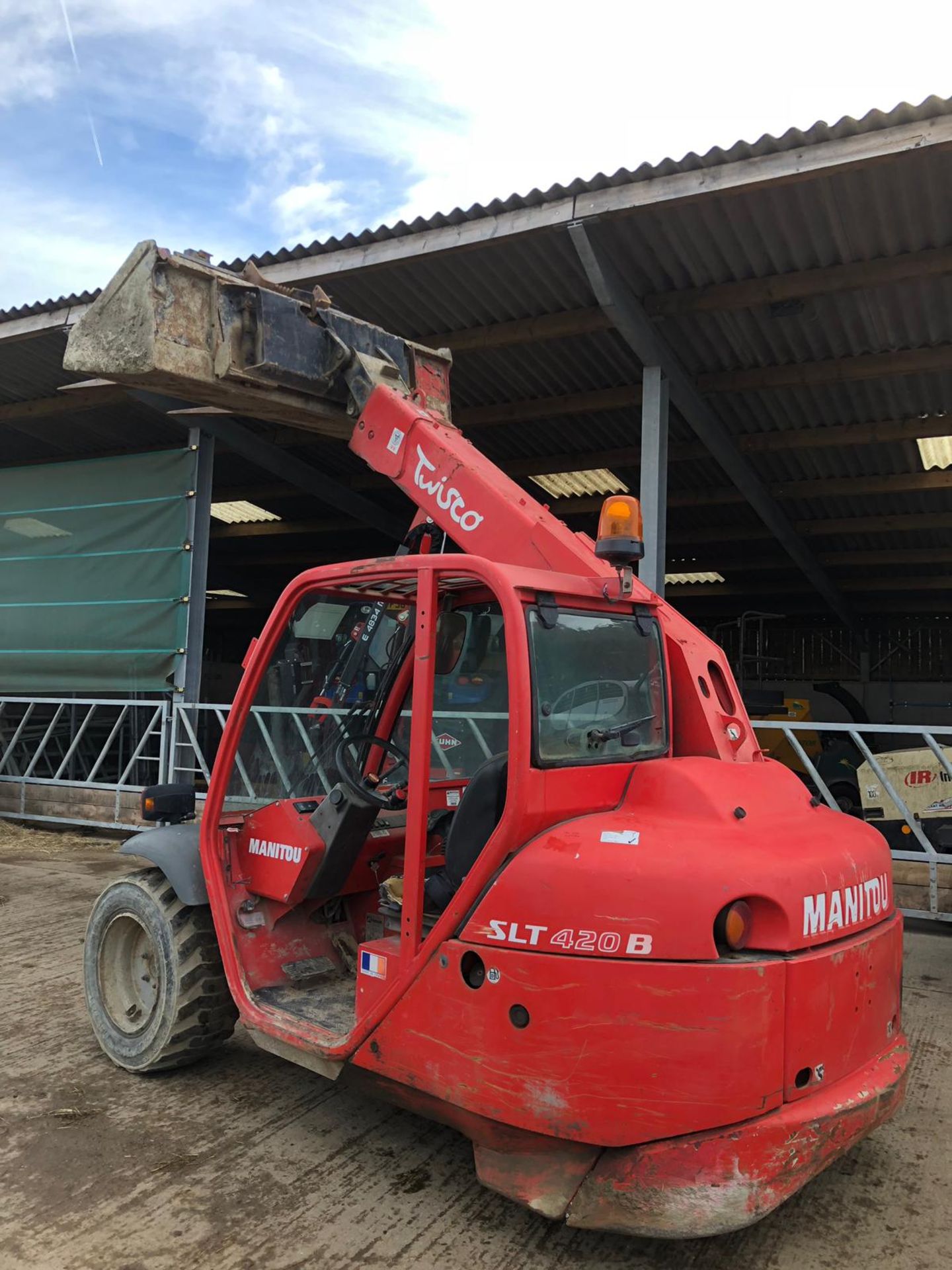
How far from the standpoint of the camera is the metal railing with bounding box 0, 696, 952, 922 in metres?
4.03

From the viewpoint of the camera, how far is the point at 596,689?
325 centimetres

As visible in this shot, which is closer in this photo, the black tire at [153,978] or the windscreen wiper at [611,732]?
the windscreen wiper at [611,732]

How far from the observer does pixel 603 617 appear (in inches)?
133

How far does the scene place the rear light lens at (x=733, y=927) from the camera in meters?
2.63

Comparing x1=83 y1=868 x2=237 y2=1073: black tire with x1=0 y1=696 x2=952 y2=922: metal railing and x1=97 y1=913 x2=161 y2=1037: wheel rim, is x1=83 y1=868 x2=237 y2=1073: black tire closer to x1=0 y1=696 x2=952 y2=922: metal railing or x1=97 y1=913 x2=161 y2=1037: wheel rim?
x1=97 y1=913 x2=161 y2=1037: wheel rim

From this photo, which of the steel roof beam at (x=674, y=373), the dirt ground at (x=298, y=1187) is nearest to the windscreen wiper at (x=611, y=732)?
the dirt ground at (x=298, y=1187)

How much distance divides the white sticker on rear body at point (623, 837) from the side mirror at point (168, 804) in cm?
203

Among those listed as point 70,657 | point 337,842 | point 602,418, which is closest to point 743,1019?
point 337,842

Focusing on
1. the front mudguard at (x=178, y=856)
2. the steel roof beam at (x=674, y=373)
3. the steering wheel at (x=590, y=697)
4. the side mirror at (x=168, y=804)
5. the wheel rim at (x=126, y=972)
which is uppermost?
the steel roof beam at (x=674, y=373)

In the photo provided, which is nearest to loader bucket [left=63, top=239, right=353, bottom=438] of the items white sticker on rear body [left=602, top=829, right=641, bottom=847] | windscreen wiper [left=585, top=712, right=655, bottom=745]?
windscreen wiper [left=585, top=712, right=655, bottom=745]

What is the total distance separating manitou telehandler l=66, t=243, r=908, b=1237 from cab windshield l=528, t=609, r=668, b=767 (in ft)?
0.03

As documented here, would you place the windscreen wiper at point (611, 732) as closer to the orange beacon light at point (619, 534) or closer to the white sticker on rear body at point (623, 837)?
the white sticker on rear body at point (623, 837)

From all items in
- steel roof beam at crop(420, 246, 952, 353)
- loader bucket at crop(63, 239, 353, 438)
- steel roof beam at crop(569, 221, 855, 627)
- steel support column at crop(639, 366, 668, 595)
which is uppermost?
steel roof beam at crop(420, 246, 952, 353)

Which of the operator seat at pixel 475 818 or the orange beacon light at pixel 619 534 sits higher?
the orange beacon light at pixel 619 534
